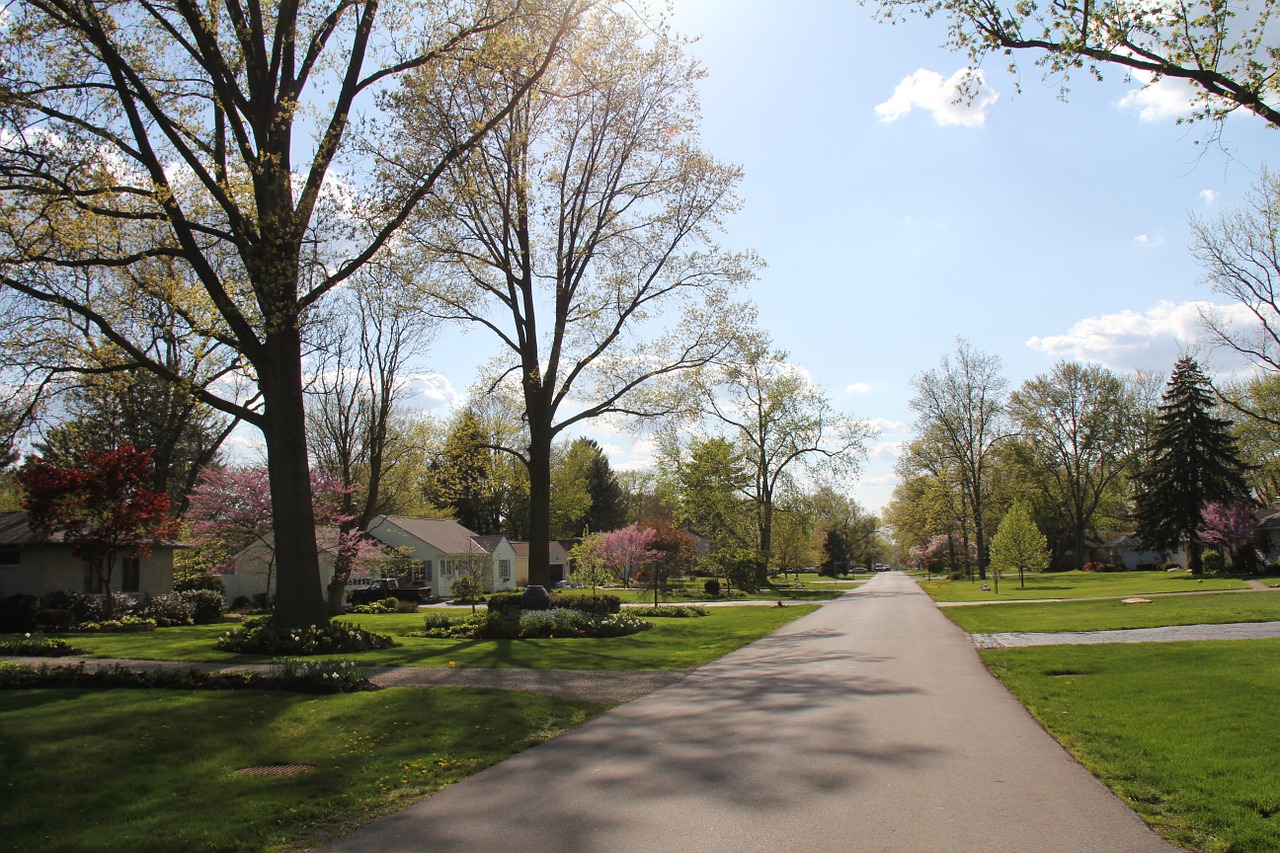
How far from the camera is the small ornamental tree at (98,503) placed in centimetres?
2180

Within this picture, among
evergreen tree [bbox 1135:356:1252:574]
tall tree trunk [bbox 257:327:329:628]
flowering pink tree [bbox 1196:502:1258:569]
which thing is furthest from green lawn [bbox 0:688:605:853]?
evergreen tree [bbox 1135:356:1252:574]

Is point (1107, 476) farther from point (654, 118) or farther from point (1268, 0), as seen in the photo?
point (1268, 0)

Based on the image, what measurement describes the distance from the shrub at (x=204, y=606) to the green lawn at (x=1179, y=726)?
24.3 meters

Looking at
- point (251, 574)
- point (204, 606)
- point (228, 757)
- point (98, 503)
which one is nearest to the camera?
point (228, 757)

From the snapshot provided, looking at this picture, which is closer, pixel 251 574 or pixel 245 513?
pixel 245 513

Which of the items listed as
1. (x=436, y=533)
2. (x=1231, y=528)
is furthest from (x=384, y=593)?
(x=1231, y=528)

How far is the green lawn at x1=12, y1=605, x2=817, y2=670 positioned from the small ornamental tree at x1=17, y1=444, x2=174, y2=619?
2966mm

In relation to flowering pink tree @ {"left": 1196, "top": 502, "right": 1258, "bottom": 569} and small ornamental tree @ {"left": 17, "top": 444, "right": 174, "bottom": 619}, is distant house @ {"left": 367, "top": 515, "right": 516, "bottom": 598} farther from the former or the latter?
flowering pink tree @ {"left": 1196, "top": 502, "right": 1258, "bottom": 569}

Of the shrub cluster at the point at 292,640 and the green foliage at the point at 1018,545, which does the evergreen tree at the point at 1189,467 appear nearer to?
the green foliage at the point at 1018,545

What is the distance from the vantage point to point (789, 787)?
6.23 meters

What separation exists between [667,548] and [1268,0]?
46.2m

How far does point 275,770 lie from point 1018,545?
4312 cm

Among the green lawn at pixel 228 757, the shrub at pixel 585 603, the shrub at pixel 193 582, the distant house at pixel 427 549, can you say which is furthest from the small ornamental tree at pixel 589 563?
the green lawn at pixel 228 757

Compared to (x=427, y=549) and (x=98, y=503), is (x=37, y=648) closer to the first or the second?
(x=98, y=503)
